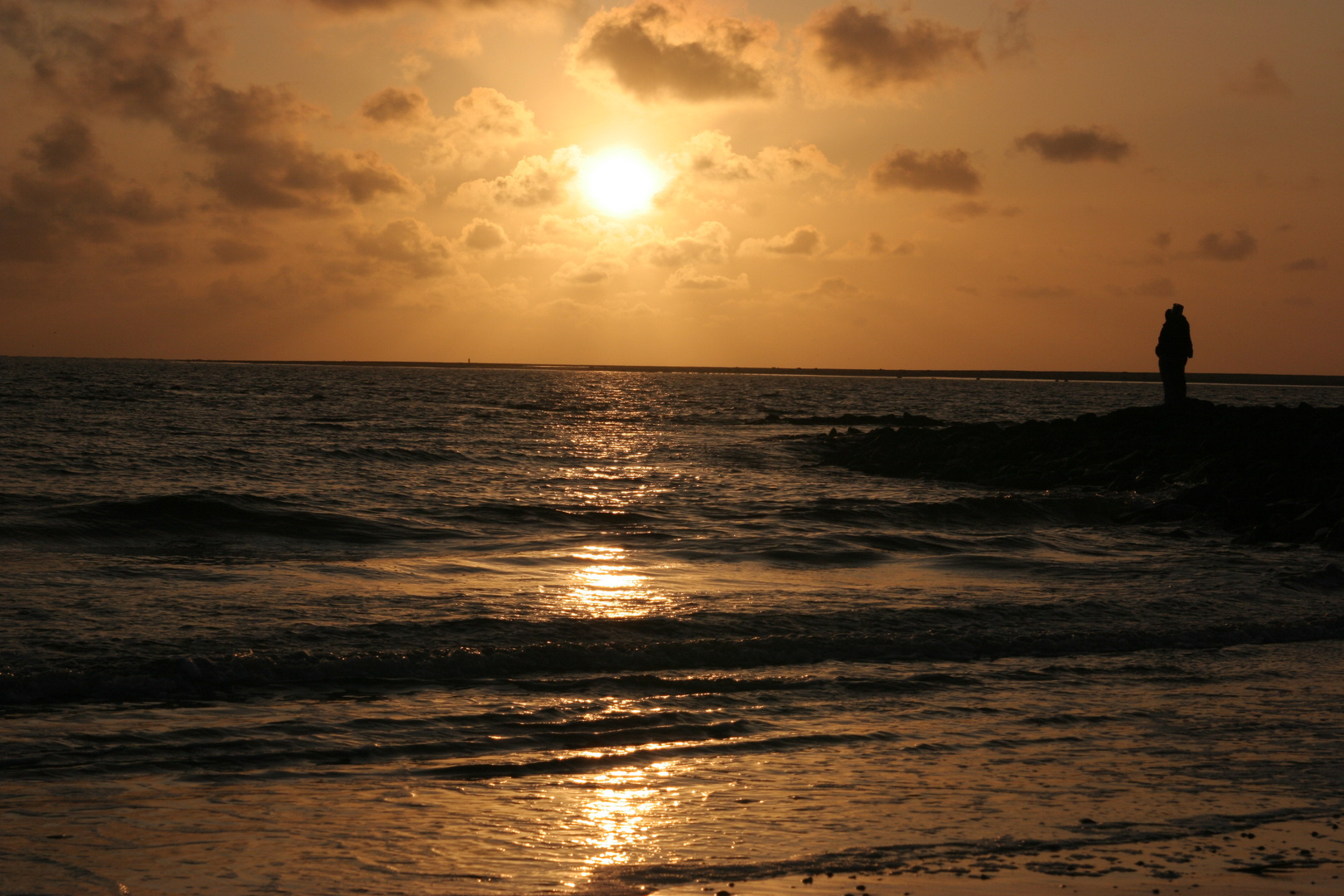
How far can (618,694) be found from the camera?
7605 millimetres

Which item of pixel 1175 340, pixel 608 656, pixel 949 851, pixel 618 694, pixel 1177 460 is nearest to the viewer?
pixel 949 851

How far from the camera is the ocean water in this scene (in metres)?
4.83

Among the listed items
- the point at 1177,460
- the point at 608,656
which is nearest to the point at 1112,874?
the point at 608,656

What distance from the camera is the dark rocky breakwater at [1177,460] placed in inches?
677

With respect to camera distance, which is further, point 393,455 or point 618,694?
point 393,455

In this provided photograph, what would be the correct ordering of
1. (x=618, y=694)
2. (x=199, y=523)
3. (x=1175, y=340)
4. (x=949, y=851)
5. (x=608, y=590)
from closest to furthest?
(x=949, y=851)
(x=618, y=694)
(x=608, y=590)
(x=199, y=523)
(x=1175, y=340)

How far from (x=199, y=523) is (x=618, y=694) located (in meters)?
10.6

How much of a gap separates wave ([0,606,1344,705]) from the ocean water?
4 cm

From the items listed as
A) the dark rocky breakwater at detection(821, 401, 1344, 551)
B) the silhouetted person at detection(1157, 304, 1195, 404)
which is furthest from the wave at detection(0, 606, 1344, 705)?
the silhouetted person at detection(1157, 304, 1195, 404)

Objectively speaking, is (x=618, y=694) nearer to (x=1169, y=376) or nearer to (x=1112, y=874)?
(x=1112, y=874)

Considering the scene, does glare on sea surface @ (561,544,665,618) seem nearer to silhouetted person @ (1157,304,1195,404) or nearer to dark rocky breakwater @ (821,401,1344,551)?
dark rocky breakwater @ (821,401,1344,551)

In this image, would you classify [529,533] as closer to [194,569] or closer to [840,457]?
[194,569]

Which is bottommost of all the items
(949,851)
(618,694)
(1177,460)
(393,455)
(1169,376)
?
(618,694)

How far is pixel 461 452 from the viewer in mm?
30859
